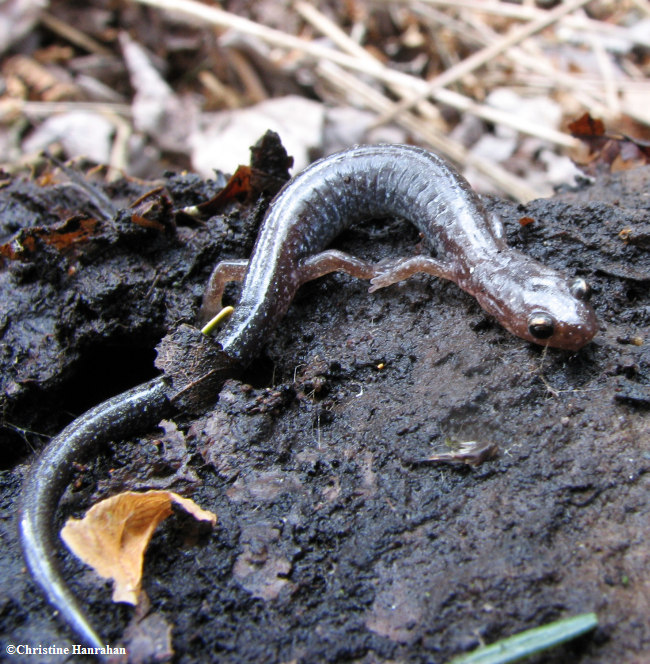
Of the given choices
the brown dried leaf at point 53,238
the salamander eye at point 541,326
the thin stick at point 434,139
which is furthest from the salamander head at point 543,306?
the thin stick at point 434,139

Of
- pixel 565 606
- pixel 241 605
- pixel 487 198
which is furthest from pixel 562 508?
pixel 487 198

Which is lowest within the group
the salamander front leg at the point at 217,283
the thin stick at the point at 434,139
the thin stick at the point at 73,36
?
the thin stick at the point at 434,139

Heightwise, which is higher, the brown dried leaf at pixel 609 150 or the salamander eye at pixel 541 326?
the salamander eye at pixel 541 326

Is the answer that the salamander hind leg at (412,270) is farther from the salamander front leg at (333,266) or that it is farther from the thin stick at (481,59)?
the thin stick at (481,59)

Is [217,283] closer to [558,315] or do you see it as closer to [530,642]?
[558,315]

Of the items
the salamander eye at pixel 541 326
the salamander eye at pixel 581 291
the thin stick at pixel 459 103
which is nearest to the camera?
the salamander eye at pixel 541 326

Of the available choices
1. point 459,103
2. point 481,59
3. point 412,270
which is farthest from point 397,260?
point 481,59
